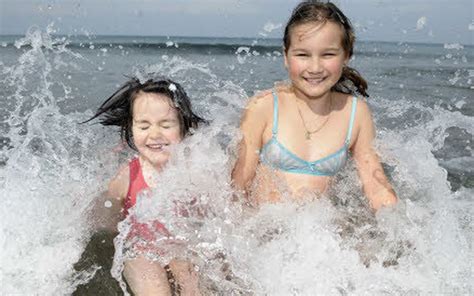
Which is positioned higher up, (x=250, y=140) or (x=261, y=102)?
(x=261, y=102)

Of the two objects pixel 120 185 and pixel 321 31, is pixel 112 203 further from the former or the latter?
pixel 321 31

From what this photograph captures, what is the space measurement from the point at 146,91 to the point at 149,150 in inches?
14.5

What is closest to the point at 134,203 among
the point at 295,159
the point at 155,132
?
the point at 155,132

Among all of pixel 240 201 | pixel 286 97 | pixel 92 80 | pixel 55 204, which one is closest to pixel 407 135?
pixel 286 97

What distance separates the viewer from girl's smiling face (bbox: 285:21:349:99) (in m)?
3.43

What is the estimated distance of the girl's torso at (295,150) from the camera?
12.2ft

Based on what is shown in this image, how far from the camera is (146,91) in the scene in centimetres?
363

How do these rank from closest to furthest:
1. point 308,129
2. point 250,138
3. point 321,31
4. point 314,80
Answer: point 321,31, point 314,80, point 250,138, point 308,129

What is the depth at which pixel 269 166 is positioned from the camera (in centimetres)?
376

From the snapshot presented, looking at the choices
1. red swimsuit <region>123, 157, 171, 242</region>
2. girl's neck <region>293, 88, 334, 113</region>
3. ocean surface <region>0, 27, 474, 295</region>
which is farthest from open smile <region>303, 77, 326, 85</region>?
red swimsuit <region>123, 157, 171, 242</region>

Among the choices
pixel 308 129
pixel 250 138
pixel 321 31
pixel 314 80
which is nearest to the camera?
pixel 321 31

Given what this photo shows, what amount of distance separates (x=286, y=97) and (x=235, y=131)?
0.40 meters

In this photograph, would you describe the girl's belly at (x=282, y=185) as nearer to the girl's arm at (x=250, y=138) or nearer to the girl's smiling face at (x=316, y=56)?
the girl's arm at (x=250, y=138)

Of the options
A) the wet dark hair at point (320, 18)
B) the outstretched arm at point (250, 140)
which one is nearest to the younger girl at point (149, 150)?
the outstretched arm at point (250, 140)
